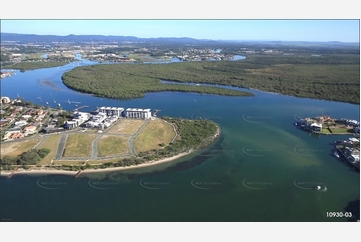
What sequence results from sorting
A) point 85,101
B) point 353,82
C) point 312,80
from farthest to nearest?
point 312,80 < point 353,82 < point 85,101

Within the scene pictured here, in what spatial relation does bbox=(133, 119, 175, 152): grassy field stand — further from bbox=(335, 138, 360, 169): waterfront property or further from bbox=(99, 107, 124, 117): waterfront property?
bbox=(335, 138, 360, 169): waterfront property

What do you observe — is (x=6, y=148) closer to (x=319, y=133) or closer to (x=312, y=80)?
(x=319, y=133)

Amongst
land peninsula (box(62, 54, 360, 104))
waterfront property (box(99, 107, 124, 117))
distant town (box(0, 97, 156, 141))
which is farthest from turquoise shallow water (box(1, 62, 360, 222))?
land peninsula (box(62, 54, 360, 104))

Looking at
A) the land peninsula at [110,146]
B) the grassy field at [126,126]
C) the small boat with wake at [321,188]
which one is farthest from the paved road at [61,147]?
the small boat with wake at [321,188]

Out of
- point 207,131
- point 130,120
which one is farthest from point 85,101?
point 207,131

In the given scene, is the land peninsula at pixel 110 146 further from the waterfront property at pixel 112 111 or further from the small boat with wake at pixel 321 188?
the small boat with wake at pixel 321 188
